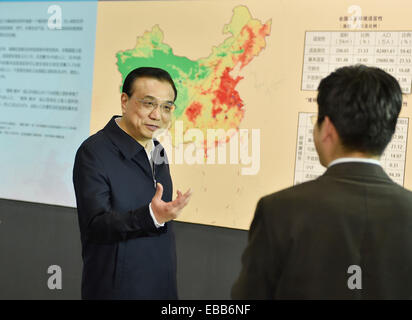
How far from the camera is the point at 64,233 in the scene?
2.60 meters

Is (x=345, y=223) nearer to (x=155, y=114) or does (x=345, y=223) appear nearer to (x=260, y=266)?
(x=260, y=266)

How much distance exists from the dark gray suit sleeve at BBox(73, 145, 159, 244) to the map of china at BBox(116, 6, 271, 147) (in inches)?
30.6

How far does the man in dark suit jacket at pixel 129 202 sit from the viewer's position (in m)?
1.49

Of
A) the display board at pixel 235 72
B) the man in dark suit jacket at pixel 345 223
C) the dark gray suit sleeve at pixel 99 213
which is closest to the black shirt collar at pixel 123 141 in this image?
the dark gray suit sleeve at pixel 99 213

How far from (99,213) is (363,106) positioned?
3.22 ft

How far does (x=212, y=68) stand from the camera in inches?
87.4

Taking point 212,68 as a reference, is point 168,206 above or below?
below

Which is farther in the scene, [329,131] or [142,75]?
[142,75]

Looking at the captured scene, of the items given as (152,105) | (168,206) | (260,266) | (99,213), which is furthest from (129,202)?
(260,266)

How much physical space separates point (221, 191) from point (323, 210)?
129 cm

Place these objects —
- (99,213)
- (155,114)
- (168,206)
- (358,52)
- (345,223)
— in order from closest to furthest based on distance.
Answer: (345,223), (168,206), (99,213), (155,114), (358,52)

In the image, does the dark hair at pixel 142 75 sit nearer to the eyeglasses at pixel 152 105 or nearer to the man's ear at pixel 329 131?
the eyeglasses at pixel 152 105

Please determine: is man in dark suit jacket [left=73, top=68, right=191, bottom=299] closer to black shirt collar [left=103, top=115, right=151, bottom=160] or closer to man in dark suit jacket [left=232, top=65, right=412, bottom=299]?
black shirt collar [left=103, top=115, right=151, bottom=160]

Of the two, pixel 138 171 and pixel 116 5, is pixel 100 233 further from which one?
pixel 116 5
